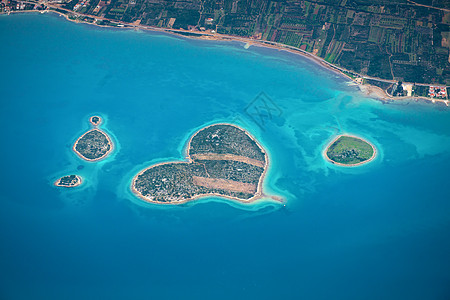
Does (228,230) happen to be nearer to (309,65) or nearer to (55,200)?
(55,200)

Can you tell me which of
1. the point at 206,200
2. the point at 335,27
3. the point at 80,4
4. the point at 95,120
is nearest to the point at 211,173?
Result: the point at 206,200

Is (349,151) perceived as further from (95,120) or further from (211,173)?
(95,120)

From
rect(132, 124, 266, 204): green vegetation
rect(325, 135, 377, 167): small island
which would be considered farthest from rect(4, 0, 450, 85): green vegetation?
rect(132, 124, 266, 204): green vegetation

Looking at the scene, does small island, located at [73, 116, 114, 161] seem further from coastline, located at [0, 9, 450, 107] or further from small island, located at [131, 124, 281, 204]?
coastline, located at [0, 9, 450, 107]

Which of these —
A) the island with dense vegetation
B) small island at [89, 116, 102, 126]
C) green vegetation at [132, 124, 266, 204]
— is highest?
the island with dense vegetation

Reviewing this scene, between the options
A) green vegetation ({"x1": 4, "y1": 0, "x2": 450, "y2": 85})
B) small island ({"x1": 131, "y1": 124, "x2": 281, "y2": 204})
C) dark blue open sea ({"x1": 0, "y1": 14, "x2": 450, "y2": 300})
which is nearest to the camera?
dark blue open sea ({"x1": 0, "y1": 14, "x2": 450, "y2": 300})

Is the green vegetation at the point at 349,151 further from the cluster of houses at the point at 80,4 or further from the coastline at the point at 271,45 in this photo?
the cluster of houses at the point at 80,4

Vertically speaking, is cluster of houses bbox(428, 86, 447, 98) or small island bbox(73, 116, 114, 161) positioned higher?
cluster of houses bbox(428, 86, 447, 98)

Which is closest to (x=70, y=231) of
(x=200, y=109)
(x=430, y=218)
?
(x=200, y=109)
